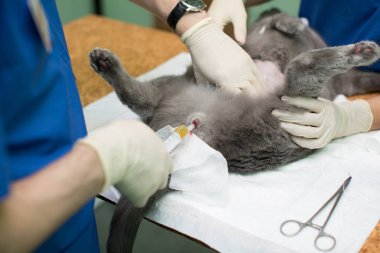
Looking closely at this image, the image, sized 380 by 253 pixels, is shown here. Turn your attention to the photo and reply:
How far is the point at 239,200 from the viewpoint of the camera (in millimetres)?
1060

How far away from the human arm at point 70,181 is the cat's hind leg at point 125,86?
0.54m

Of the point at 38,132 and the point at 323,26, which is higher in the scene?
the point at 38,132

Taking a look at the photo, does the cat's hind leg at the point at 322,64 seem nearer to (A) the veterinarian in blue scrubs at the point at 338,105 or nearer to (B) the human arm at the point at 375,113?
(A) the veterinarian in blue scrubs at the point at 338,105

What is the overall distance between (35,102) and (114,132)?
0.47 ft

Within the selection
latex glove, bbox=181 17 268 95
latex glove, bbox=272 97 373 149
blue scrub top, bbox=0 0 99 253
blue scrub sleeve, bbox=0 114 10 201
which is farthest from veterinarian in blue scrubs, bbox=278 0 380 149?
blue scrub sleeve, bbox=0 114 10 201

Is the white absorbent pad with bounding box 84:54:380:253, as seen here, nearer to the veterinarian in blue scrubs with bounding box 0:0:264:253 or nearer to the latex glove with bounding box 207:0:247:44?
the veterinarian in blue scrubs with bounding box 0:0:264:253

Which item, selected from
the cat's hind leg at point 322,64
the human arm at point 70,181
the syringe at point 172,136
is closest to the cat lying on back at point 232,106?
→ the cat's hind leg at point 322,64

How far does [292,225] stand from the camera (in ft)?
3.18

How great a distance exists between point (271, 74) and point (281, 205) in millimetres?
594

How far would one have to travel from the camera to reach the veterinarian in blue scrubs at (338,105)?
120cm

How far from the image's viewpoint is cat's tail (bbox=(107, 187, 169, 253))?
1.02 meters

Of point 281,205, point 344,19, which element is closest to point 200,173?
point 281,205

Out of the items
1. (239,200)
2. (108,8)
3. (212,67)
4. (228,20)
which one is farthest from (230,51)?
(108,8)

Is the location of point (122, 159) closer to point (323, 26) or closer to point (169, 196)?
point (169, 196)
